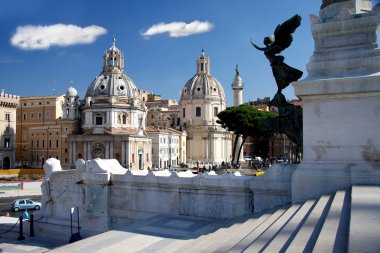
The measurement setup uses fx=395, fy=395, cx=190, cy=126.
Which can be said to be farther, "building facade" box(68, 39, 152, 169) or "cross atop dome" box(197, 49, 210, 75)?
"cross atop dome" box(197, 49, 210, 75)

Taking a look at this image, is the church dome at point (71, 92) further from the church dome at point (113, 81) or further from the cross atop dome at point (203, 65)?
the cross atop dome at point (203, 65)

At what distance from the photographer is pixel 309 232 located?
466 centimetres

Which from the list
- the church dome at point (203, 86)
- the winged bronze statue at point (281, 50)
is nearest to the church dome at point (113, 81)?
the church dome at point (203, 86)

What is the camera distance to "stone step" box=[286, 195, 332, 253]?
4121mm

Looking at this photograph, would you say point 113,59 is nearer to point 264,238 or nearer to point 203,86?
point 203,86

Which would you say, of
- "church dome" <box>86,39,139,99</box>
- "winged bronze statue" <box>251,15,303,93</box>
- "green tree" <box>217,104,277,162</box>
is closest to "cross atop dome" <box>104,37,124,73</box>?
"church dome" <box>86,39,139,99</box>

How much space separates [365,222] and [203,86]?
7358 cm

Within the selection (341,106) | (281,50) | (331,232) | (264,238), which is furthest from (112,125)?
(331,232)

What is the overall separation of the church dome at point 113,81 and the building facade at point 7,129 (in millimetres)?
12187

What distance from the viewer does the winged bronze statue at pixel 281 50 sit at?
9086mm

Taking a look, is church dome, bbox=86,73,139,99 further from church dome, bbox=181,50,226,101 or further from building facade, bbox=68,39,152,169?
church dome, bbox=181,50,226,101

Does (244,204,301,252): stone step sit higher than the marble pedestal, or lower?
lower

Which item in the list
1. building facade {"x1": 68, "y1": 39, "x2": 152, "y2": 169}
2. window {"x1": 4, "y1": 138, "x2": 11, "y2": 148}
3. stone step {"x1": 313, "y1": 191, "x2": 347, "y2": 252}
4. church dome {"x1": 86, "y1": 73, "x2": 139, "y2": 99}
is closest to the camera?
stone step {"x1": 313, "y1": 191, "x2": 347, "y2": 252}

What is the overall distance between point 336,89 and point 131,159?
5383cm
